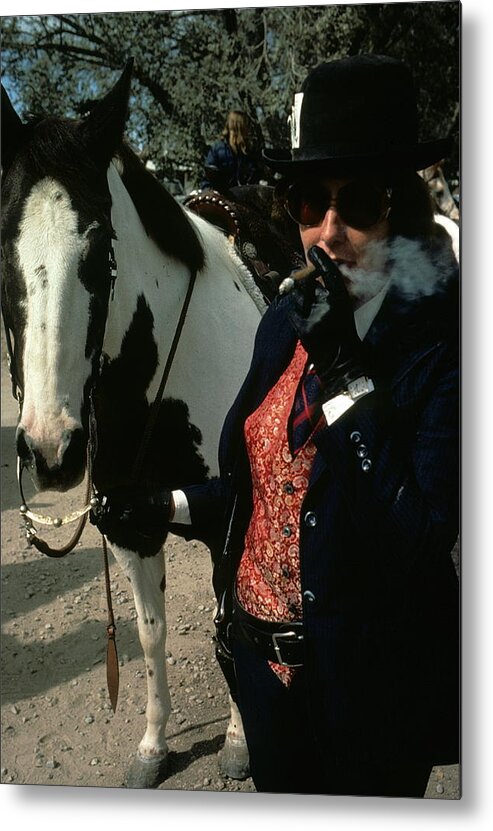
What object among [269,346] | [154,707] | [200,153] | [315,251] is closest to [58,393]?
[269,346]

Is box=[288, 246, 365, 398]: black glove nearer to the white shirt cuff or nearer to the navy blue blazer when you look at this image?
the navy blue blazer

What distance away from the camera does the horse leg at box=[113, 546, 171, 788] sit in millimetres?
1702

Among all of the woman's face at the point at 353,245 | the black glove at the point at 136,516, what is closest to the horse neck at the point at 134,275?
the black glove at the point at 136,516

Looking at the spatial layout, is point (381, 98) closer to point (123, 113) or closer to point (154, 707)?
point (123, 113)

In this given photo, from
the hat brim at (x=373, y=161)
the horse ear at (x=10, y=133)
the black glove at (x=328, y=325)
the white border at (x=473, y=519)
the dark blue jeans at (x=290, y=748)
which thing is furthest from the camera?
the white border at (x=473, y=519)

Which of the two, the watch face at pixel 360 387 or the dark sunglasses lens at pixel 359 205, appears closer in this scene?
the watch face at pixel 360 387

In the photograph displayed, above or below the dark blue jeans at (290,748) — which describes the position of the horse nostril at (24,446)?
above

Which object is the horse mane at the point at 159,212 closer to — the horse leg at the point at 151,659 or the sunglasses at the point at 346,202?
the sunglasses at the point at 346,202

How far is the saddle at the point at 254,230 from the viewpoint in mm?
1622

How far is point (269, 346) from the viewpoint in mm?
1270

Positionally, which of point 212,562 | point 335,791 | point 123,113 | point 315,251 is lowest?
point 335,791

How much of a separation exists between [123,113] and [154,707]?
119cm

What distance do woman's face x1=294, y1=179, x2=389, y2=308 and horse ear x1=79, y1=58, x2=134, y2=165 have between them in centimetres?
43

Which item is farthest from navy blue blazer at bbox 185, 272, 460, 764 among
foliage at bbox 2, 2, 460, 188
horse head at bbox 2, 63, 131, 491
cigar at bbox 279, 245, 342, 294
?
foliage at bbox 2, 2, 460, 188
